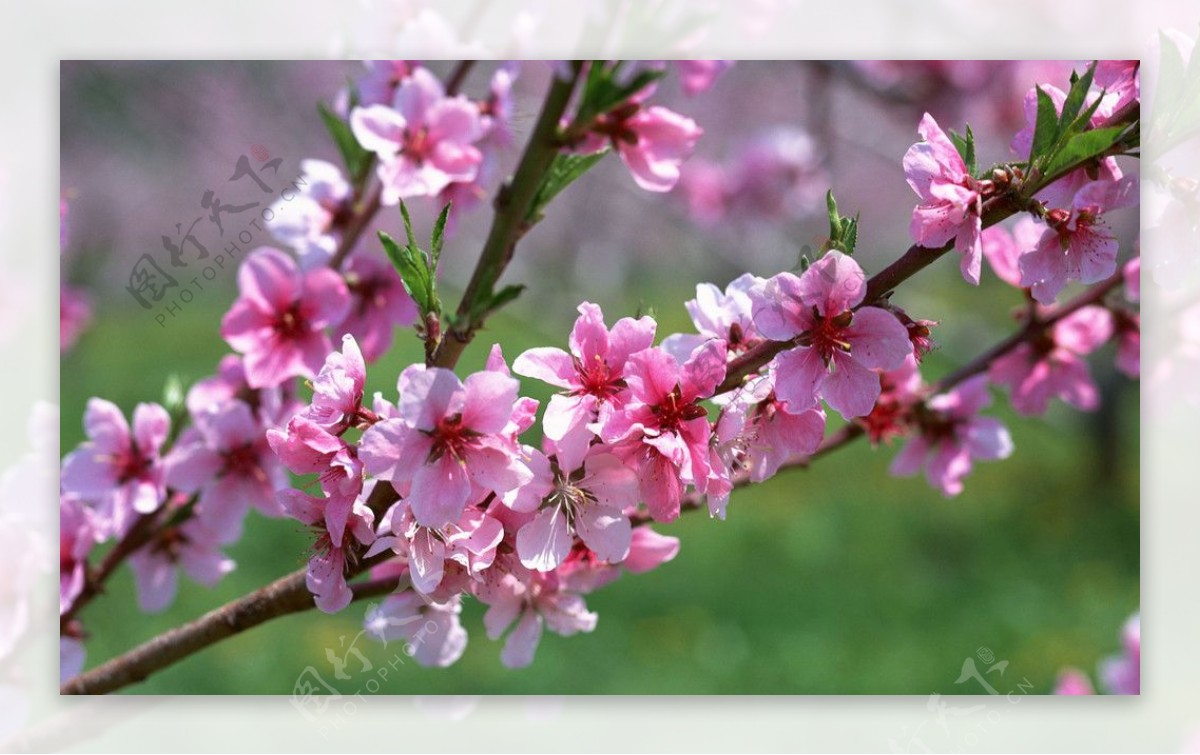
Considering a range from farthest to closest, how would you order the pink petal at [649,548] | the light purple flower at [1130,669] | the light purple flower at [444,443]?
the light purple flower at [1130,669] → the pink petal at [649,548] → the light purple flower at [444,443]

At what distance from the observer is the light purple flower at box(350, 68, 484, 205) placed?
0.91 m

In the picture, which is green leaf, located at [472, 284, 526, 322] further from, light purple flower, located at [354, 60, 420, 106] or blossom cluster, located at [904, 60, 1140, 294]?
light purple flower, located at [354, 60, 420, 106]

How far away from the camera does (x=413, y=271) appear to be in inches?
24.8

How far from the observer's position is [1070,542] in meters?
2.69

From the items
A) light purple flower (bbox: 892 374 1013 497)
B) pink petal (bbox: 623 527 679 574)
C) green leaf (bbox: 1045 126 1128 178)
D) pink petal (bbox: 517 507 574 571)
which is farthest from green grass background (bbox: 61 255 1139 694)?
green leaf (bbox: 1045 126 1128 178)

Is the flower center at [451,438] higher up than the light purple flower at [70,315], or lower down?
higher up

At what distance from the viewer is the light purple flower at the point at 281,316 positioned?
0.94m

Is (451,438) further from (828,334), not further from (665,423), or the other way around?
(828,334)

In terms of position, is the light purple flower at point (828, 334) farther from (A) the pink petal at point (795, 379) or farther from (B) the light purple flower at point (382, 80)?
(B) the light purple flower at point (382, 80)

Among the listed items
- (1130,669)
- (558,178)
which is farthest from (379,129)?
(1130,669)

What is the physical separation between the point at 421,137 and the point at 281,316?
0.63 ft

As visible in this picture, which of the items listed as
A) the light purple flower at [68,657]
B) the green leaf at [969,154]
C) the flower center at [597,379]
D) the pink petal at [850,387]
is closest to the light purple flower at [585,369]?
the flower center at [597,379]

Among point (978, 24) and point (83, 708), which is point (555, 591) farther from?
point (978, 24)

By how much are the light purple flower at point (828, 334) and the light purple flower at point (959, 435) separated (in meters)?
0.38
